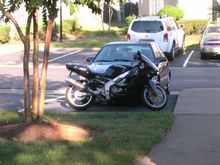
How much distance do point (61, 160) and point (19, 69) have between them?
48.8 feet

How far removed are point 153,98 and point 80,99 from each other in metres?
1.50

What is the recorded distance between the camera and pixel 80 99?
449 inches

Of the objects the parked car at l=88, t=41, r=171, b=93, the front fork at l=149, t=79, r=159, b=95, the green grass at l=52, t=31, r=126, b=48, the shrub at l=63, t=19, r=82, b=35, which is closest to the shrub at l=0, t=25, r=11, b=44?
the green grass at l=52, t=31, r=126, b=48

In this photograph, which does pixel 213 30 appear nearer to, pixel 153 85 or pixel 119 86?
pixel 153 85

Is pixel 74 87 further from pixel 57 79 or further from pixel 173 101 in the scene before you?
pixel 57 79

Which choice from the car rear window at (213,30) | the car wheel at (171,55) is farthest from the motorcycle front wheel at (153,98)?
the car rear window at (213,30)

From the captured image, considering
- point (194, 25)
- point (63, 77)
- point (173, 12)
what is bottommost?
point (63, 77)

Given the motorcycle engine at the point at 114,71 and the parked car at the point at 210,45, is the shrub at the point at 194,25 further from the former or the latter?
the motorcycle engine at the point at 114,71

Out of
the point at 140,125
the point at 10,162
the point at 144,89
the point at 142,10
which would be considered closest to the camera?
the point at 10,162

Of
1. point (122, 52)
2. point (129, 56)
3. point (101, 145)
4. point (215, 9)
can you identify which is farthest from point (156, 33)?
point (101, 145)

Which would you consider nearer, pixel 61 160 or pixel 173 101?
pixel 61 160

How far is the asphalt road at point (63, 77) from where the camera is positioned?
40.1 feet

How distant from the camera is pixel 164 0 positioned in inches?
1564

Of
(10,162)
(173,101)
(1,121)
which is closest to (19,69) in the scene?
(173,101)
